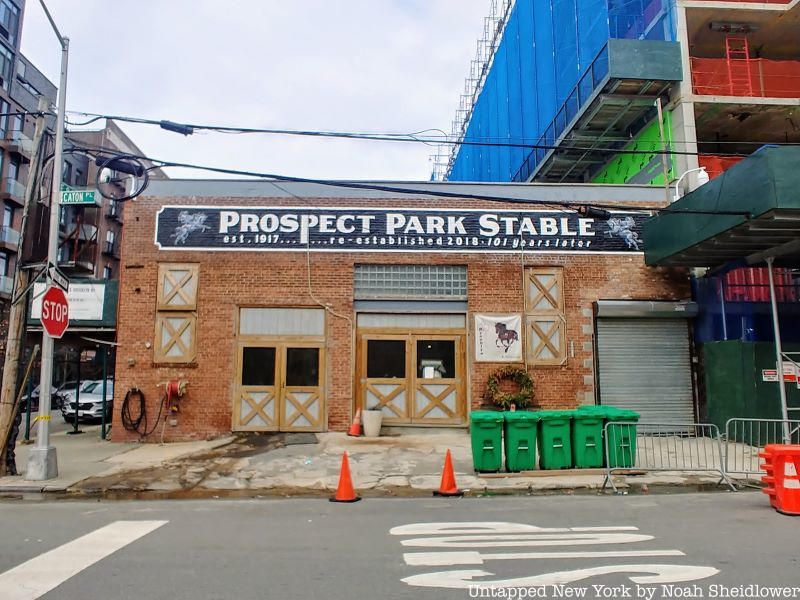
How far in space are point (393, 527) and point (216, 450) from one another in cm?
697

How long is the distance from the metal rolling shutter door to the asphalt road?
581cm

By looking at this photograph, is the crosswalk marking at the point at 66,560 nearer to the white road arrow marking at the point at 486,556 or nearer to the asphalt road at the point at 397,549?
the asphalt road at the point at 397,549

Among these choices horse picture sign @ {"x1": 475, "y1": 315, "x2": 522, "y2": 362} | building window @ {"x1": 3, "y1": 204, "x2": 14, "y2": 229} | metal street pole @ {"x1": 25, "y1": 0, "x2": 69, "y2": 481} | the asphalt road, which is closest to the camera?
the asphalt road

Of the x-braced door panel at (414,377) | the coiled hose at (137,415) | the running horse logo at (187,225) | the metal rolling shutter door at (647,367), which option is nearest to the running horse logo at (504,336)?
the x-braced door panel at (414,377)

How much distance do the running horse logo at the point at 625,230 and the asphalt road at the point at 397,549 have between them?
303 inches

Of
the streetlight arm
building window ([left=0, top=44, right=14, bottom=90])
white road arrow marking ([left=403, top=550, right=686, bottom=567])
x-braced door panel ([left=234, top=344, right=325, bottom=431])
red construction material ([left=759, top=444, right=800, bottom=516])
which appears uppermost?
building window ([left=0, top=44, right=14, bottom=90])

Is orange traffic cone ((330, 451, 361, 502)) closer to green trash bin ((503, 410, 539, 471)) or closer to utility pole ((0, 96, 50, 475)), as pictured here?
green trash bin ((503, 410, 539, 471))

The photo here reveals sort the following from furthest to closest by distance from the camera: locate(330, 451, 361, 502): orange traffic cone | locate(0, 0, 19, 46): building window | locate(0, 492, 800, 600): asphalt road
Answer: locate(0, 0, 19, 46): building window < locate(330, 451, 361, 502): orange traffic cone < locate(0, 492, 800, 600): asphalt road

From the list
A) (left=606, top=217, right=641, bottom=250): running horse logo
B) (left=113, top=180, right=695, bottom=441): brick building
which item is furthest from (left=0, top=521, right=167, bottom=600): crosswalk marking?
(left=606, top=217, right=641, bottom=250): running horse logo

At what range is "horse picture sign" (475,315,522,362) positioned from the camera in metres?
14.4

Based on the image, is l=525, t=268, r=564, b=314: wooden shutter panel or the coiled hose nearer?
the coiled hose

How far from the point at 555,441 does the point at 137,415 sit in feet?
31.7

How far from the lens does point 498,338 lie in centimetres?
1445

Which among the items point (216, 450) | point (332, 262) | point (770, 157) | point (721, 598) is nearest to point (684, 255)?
point (770, 157)
